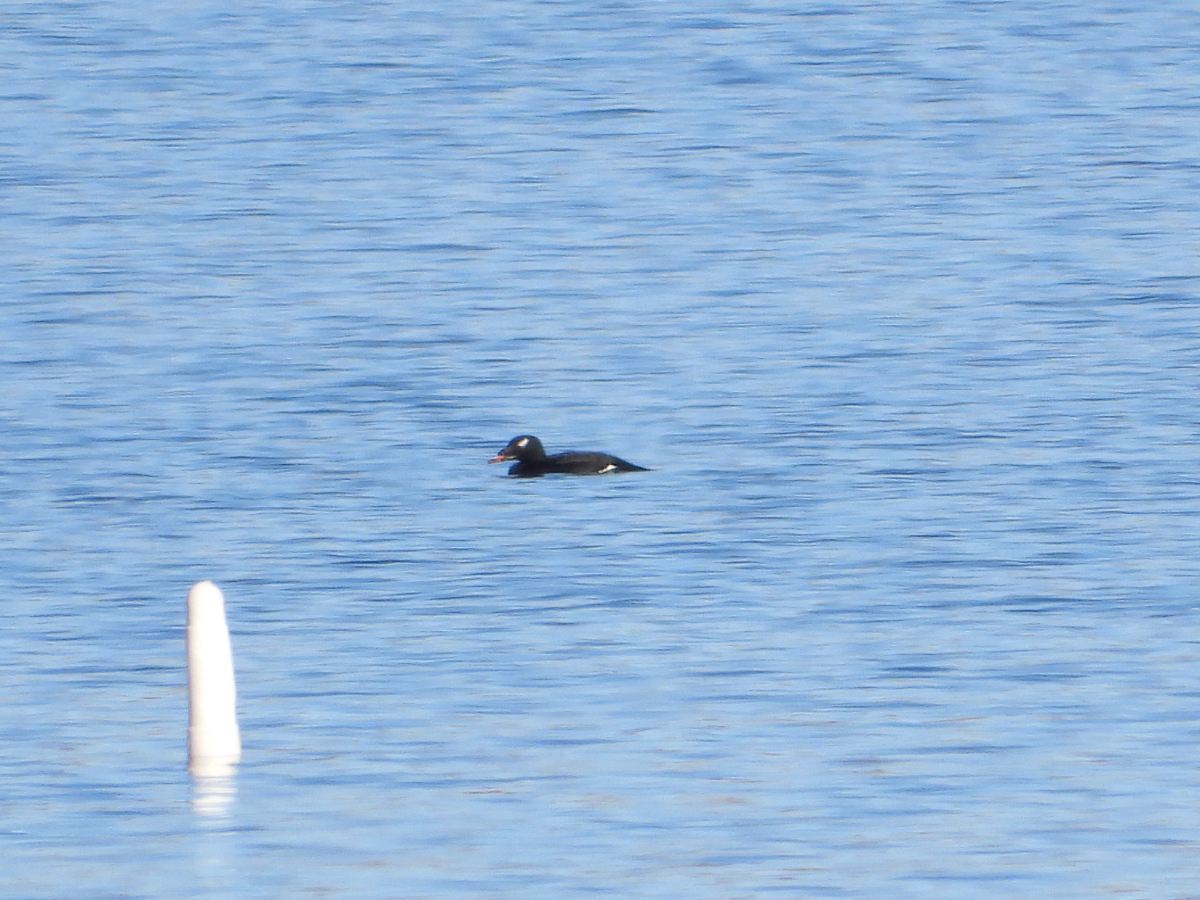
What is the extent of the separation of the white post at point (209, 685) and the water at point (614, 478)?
290 millimetres

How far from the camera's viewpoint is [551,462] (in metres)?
24.1

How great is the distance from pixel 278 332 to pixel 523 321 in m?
2.65

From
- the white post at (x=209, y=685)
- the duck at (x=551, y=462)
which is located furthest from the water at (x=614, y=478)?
the white post at (x=209, y=685)

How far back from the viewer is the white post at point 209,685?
1376 cm

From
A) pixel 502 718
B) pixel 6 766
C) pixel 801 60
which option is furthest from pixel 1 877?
pixel 801 60

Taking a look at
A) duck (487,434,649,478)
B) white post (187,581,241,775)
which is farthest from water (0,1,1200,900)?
white post (187,581,241,775)

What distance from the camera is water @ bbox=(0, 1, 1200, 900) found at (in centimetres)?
1318

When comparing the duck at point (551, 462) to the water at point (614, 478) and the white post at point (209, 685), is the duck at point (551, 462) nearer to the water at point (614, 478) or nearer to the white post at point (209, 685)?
the water at point (614, 478)

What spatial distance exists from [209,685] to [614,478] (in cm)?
1047

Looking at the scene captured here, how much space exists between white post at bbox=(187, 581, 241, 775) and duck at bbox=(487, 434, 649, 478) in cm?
1016

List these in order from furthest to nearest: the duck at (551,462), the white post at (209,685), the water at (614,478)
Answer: the duck at (551,462) → the white post at (209,685) → the water at (614,478)

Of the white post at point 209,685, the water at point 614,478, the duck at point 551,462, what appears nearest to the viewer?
the water at point 614,478

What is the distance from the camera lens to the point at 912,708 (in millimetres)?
15289

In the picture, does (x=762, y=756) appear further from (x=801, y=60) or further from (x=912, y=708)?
(x=801, y=60)
